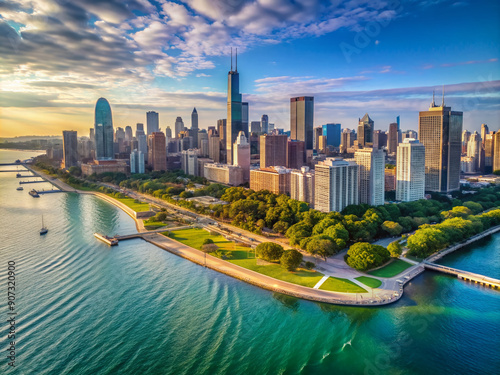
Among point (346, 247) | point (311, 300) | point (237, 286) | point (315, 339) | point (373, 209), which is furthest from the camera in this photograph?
point (373, 209)

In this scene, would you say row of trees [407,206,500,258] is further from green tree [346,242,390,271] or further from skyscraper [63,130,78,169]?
skyscraper [63,130,78,169]

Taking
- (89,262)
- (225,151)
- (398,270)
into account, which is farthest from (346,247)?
(225,151)

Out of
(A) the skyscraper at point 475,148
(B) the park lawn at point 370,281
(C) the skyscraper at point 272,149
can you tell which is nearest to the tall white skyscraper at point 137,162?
(C) the skyscraper at point 272,149

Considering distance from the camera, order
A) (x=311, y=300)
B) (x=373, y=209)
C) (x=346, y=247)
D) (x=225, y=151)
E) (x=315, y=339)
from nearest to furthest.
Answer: (x=315, y=339)
(x=311, y=300)
(x=346, y=247)
(x=373, y=209)
(x=225, y=151)

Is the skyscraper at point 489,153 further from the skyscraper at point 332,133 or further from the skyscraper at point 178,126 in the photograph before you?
the skyscraper at point 178,126

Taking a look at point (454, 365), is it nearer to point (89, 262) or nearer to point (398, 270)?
point (398, 270)

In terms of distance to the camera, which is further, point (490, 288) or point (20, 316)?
point (490, 288)

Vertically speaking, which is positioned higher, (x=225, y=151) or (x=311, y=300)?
(x=225, y=151)
